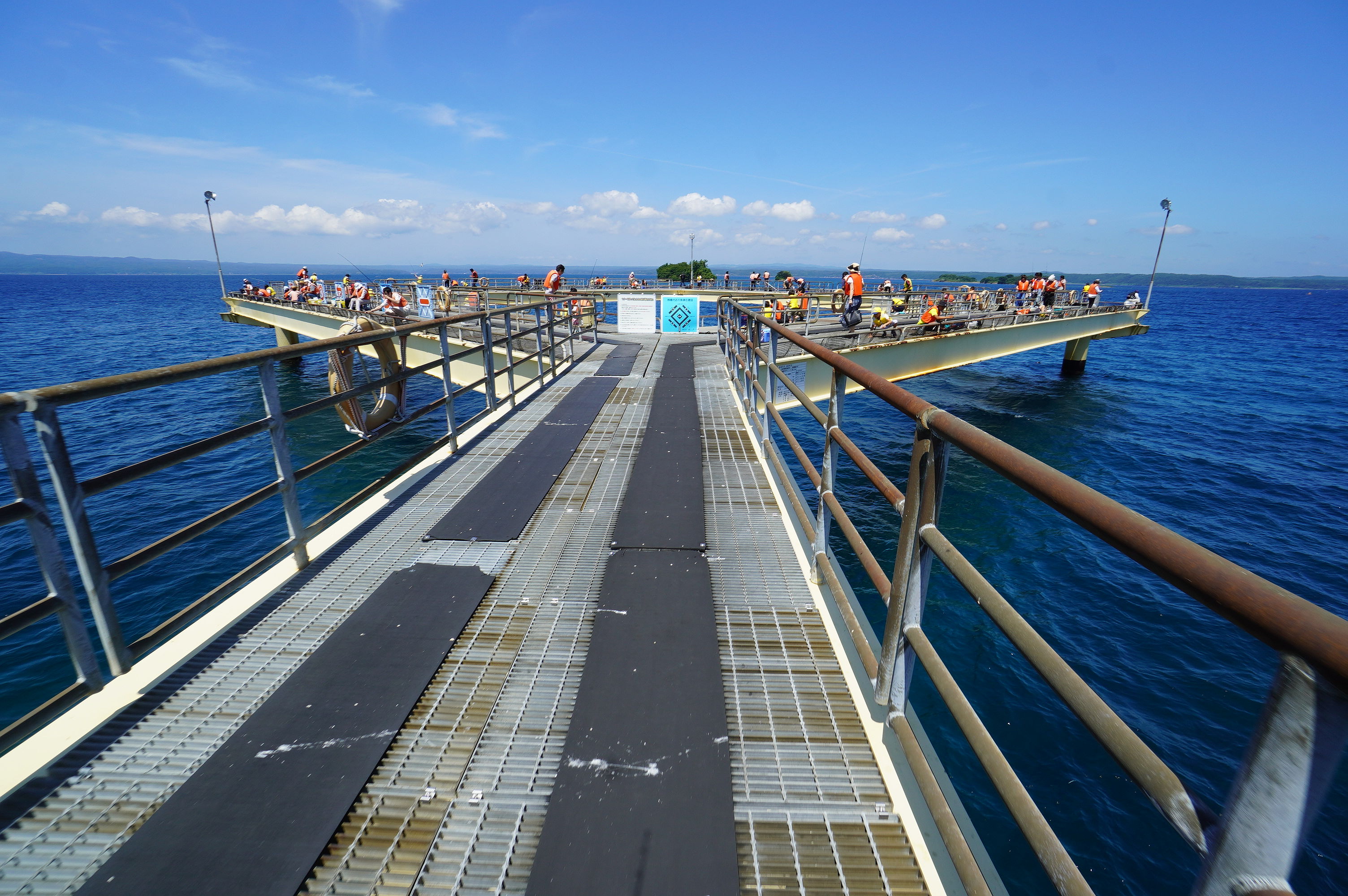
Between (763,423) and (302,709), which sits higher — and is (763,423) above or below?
above

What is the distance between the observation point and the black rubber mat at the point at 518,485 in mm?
4645

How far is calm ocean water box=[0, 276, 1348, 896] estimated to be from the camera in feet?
21.7

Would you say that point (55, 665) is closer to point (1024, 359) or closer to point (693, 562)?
point (693, 562)

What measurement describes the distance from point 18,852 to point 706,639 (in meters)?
2.81

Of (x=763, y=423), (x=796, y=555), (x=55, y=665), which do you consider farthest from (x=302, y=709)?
(x=55, y=665)

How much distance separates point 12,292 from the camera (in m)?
113

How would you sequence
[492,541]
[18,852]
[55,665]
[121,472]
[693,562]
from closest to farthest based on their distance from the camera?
[18,852] → [121,472] → [693,562] → [492,541] → [55,665]

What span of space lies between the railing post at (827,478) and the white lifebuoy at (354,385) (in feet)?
13.3

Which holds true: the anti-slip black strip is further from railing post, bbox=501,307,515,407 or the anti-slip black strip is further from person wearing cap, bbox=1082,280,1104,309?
person wearing cap, bbox=1082,280,1104,309

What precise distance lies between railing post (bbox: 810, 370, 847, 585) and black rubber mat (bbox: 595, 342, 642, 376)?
27.1 ft

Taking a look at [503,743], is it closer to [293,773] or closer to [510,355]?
[293,773]

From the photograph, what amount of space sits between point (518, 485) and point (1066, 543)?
1198 cm

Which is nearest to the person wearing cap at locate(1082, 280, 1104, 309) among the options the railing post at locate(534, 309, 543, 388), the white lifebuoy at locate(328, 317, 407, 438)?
the railing post at locate(534, 309, 543, 388)

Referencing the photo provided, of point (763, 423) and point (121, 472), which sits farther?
point (763, 423)
